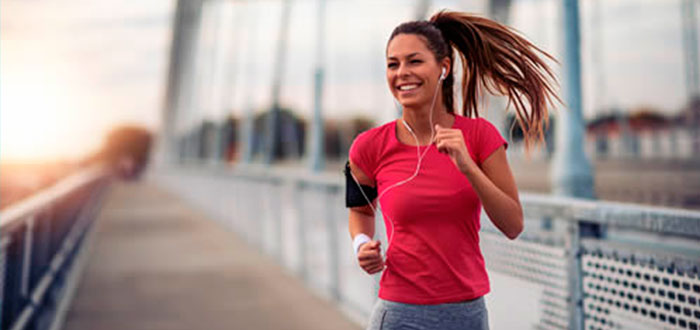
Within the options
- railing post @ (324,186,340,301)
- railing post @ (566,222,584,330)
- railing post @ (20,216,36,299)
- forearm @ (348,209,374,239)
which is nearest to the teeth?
forearm @ (348,209,374,239)

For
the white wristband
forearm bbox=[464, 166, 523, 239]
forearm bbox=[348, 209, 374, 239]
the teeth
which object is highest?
the teeth

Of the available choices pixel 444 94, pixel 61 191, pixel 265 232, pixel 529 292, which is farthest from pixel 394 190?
pixel 265 232

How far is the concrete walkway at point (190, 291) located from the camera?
5.17 meters

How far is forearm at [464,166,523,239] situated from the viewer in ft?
4.79

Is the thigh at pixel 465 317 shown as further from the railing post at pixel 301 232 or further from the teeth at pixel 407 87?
the railing post at pixel 301 232

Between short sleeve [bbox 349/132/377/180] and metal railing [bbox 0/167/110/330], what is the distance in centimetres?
228

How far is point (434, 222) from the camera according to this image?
159 centimetres

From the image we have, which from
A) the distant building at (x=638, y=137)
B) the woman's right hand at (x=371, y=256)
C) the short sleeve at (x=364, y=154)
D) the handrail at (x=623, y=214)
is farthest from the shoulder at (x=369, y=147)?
the distant building at (x=638, y=137)

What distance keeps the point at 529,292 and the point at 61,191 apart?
5036mm

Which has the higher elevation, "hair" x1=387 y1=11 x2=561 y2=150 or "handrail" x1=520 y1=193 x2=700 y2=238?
"hair" x1=387 y1=11 x2=561 y2=150

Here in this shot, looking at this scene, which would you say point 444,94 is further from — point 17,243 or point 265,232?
point 265,232

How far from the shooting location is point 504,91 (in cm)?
175

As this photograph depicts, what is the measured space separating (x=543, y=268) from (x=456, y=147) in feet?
4.94

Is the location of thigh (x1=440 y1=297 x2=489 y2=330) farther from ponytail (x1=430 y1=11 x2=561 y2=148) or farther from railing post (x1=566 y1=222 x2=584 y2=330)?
railing post (x1=566 y1=222 x2=584 y2=330)
